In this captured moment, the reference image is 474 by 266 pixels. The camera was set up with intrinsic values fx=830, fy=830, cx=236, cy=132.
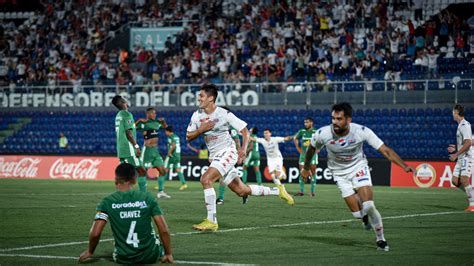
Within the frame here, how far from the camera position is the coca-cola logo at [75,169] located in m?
38.3

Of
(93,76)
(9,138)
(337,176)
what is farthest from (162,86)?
(337,176)

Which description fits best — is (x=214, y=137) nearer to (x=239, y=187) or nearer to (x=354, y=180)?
(x=239, y=187)

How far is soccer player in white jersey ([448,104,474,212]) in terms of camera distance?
1906cm

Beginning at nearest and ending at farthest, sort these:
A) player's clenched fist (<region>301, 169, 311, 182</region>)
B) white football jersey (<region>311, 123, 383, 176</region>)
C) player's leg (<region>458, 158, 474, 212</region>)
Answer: white football jersey (<region>311, 123, 383, 176</region>), player's clenched fist (<region>301, 169, 311, 182</region>), player's leg (<region>458, 158, 474, 212</region>)

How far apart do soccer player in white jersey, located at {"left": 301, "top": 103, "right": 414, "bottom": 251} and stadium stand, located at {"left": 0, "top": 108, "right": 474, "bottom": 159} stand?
23454 mm

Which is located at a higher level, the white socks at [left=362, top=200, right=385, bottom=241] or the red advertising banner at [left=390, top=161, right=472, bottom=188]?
the white socks at [left=362, top=200, right=385, bottom=241]

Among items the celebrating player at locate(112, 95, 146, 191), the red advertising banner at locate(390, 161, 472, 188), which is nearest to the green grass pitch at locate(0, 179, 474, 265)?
the celebrating player at locate(112, 95, 146, 191)

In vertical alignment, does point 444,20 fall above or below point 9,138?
above

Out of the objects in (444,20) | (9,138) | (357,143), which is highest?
(444,20)

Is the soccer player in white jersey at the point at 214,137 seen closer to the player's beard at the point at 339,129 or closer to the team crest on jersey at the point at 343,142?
the team crest on jersey at the point at 343,142

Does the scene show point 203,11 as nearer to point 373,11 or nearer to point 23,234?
point 373,11

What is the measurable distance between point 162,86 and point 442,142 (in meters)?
13.7

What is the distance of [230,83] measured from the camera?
38.3 m

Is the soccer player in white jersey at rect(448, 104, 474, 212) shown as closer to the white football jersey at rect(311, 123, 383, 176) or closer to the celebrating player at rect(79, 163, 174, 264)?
the white football jersey at rect(311, 123, 383, 176)
